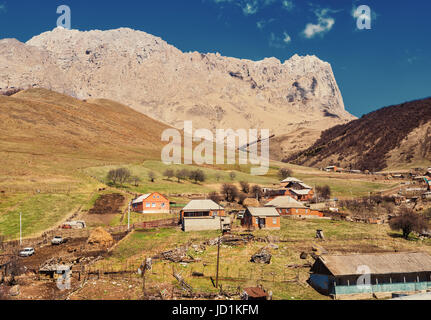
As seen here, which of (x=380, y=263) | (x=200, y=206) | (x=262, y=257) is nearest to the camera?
(x=380, y=263)

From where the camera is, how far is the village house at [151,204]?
79375mm

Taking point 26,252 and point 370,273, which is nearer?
point 370,273

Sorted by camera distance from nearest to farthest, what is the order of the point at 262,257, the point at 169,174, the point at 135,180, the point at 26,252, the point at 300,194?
1. the point at 262,257
2. the point at 26,252
3. the point at 300,194
4. the point at 135,180
5. the point at 169,174

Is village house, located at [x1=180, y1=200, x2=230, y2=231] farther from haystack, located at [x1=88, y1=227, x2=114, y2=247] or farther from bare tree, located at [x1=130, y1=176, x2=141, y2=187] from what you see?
bare tree, located at [x1=130, y1=176, x2=141, y2=187]

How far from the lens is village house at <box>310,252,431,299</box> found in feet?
115

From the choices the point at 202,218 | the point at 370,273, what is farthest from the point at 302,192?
the point at 370,273

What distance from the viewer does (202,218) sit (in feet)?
216

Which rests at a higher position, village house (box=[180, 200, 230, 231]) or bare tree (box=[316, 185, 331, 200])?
bare tree (box=[316, 185, 331, 200])

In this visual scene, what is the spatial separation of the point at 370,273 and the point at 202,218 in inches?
1387

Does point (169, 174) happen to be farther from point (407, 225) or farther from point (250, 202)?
point (407, 225)

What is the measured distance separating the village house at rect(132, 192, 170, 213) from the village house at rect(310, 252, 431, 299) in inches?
1920

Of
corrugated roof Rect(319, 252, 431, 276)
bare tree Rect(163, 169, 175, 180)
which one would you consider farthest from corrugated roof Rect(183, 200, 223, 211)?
bare tree Rect(163, 169, 175, 180)
